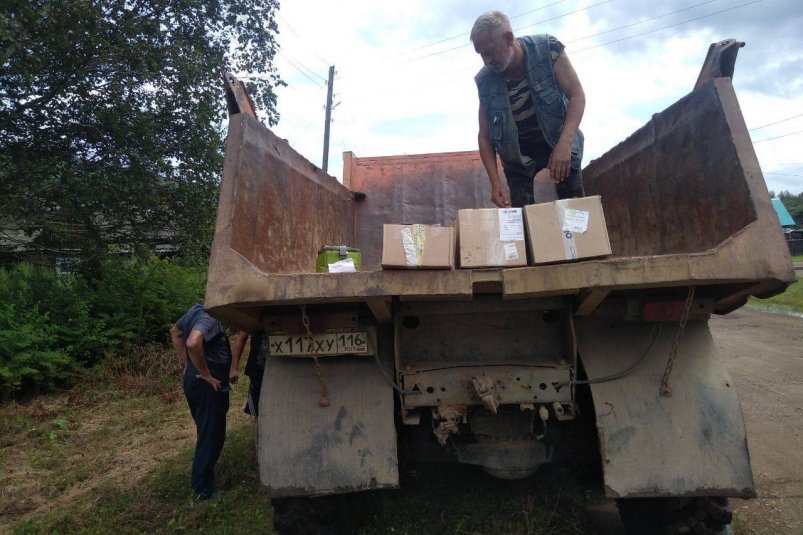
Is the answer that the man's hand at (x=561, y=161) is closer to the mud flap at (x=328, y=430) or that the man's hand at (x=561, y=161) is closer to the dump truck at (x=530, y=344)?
the dump truck at (x=530, y=344)

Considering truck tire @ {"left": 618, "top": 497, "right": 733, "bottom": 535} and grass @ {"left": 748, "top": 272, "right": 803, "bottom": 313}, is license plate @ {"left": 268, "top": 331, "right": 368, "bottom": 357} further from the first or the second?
grass @ {"left": 748, "top": 272, "right": 803, "bottom": 313}

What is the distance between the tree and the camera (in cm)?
646

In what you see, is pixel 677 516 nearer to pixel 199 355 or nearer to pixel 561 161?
pixel 561 161

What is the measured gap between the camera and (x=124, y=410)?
20.0 ft

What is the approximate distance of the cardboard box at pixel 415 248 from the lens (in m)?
1.96

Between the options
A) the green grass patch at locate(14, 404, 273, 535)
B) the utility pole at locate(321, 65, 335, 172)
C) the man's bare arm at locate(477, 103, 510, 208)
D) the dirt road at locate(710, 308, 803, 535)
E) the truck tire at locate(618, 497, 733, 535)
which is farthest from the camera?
the utility pole at locate(321, 65, 335, 172)

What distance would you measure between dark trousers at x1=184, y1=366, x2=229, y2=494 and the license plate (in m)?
1.76

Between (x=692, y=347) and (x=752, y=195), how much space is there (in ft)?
2.30

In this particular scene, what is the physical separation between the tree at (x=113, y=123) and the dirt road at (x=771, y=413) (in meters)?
7.42

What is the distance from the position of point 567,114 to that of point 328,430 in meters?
2.18

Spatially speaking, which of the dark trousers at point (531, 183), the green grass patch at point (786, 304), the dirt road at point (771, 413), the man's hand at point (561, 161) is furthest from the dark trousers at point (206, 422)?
the green grass patch at point (786, 304)

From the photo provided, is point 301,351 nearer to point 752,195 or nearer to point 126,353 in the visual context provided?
point 752,195

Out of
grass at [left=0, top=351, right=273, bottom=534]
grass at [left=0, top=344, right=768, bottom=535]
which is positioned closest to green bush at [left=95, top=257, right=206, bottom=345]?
grass at [left=0, top=351, right=273, bottom=534]

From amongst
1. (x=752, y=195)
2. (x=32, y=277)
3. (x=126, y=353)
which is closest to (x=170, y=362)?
(x=126, y=353)
